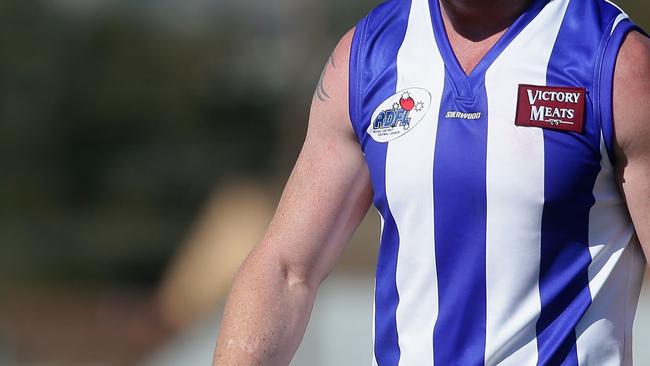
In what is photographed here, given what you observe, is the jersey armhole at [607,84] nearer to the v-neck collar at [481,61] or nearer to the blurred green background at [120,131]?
the v-neck collar at [481,61]

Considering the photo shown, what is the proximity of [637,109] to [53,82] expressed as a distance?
52.3 ft

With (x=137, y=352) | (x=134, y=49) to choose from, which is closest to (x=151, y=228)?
(x=134, y=49)

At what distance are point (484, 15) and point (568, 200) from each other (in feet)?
1.39

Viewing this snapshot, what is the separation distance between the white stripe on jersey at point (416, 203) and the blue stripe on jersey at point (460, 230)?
0.06ft

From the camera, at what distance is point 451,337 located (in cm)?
250

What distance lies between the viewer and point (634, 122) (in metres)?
2.28

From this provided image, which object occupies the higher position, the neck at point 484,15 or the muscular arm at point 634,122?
the neck at point 484,15

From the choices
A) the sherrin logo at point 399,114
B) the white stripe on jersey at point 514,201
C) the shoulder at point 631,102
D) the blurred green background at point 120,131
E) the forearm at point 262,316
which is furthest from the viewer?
the blurred green background at point 120,131

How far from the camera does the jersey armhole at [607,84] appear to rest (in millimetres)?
2303

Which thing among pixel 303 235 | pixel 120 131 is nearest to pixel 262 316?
pixel 303 235

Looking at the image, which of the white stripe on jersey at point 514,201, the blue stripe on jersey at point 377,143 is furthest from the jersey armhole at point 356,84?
the white stripe on jersey at point 514,201

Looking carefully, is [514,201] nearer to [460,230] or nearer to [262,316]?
[460,230]

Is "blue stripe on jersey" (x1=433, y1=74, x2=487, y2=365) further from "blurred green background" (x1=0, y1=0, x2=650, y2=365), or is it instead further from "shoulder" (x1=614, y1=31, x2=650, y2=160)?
"blurred green background" (x1=0, y1=0, x2=650, y2=365)

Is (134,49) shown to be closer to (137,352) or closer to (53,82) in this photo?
(53,82)
